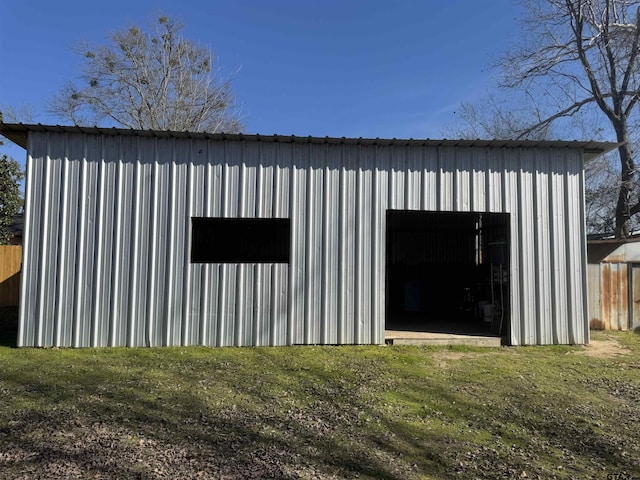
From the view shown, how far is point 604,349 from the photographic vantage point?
7805 mm

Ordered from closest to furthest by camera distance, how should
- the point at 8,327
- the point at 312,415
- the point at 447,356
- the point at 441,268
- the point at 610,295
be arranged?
the point at 312,415, the point at 447,356, the point at 8,327, the point at 610,295, the point at 441,268

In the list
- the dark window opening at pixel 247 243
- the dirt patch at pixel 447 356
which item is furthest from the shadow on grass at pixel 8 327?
the dirt patch at pixel 447 356

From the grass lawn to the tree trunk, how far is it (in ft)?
34.5

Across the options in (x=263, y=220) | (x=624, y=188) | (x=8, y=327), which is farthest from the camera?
(x=624, y=188)

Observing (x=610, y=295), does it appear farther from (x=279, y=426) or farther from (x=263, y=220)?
(x=279, y=426)

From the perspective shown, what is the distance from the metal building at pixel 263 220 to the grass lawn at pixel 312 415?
67 cm

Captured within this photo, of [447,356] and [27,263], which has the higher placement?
[27,263]

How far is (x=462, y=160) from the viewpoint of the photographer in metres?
7.95

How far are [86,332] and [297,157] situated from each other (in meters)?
4.50

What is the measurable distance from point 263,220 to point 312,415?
13.4 ft

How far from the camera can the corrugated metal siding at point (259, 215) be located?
23.7ft

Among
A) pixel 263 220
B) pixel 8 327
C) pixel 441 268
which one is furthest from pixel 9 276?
pixel 441 268

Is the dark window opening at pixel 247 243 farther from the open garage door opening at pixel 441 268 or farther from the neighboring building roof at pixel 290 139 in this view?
the neighboring building roof at pixel 290 139

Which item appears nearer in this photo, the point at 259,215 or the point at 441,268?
the point at 259,215
